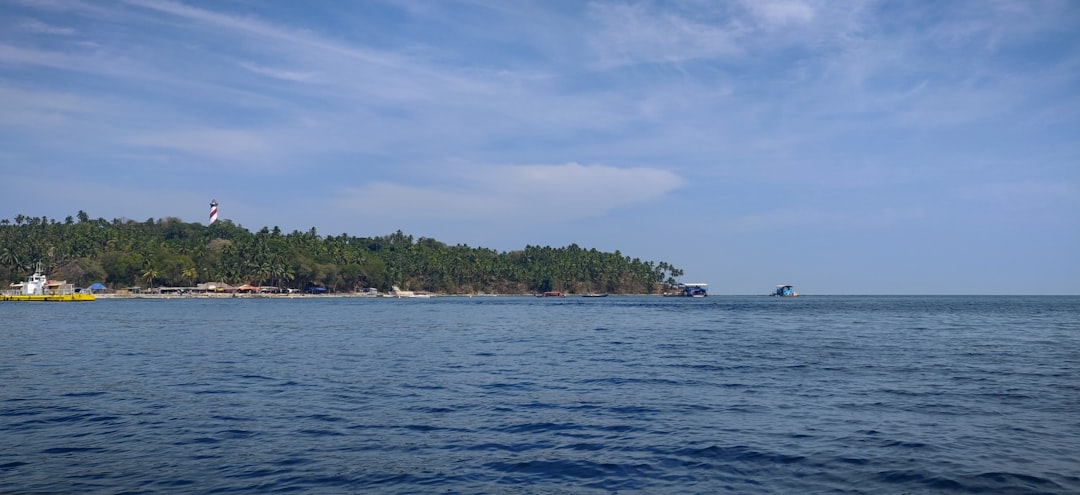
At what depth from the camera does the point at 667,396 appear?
24453 millimetres

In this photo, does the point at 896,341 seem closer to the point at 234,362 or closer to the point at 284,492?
the point at 234,362

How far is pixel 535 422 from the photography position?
1980 cm

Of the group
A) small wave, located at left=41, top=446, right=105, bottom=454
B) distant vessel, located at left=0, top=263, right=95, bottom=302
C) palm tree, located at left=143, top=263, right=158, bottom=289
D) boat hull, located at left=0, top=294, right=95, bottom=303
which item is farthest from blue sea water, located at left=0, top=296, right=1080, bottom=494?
palm tree, located at left=143, top=263, right=158, bottom=289

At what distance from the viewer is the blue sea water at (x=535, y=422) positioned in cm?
1402

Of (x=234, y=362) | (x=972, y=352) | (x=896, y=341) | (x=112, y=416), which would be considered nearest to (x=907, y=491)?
(x=112, y=416)

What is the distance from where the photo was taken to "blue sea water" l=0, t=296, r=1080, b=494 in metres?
14.0

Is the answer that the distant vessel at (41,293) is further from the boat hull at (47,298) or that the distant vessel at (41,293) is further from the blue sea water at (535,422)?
the blue sea water at (535,422)

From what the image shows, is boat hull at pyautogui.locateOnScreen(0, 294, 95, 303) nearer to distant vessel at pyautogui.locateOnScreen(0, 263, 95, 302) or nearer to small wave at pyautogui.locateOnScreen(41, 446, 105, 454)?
distant vessel at pyautogui.locateOnScreen(0, 263, 95, 302)

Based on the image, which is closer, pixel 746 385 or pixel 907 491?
pixel 907 491

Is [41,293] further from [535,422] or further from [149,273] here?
[535,422]

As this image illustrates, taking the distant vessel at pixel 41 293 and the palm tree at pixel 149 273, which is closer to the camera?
the distant vessel at pixel 41 293

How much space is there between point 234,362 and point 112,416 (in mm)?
14319

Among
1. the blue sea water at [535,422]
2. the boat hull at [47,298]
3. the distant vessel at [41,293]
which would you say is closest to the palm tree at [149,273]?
the distant vessel at [41,293]

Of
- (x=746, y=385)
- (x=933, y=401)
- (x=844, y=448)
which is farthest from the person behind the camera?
(x=746, y=385)
